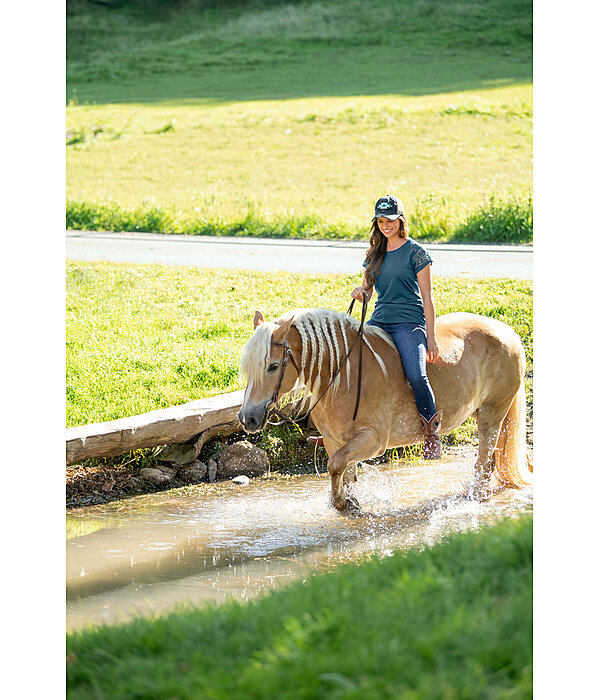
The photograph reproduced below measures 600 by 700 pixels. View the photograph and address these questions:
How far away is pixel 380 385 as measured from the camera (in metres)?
5.24

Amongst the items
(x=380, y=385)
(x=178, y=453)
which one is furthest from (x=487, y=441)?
(x=178, y=453)

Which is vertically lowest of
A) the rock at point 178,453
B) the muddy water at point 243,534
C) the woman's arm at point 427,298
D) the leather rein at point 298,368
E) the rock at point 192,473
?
the muddy water at point 243,534

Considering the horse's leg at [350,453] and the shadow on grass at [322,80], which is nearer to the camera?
the horse's leg at [350,453]

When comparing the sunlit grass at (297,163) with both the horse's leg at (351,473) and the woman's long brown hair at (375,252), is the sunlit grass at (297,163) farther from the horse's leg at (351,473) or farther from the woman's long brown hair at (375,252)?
the woman's long brown hair at (375,252)

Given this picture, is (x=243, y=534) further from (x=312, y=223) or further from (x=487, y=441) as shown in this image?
(x=312, y=223)

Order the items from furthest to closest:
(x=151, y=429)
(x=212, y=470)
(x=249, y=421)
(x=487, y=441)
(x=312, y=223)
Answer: (x=312, y=223), (x=212, y=470), (x=151, y=429), (x=487, y=441), (x=249, y=421)

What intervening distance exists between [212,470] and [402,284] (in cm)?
220

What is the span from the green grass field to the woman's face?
30.8ft

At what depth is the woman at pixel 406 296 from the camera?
203 inches

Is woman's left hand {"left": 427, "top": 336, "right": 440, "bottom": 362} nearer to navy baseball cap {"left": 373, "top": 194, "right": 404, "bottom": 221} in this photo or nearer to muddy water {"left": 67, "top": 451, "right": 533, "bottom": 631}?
navy baseball cap {"left": 373, "top": 194, "right": 404, "bottom": 221}

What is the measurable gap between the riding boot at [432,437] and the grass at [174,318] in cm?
245

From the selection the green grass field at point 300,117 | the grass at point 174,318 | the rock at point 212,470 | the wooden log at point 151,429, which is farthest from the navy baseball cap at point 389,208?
the green grass field at point 300,117

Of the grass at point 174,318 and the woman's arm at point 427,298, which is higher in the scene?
the woman's arm at point 427,298
